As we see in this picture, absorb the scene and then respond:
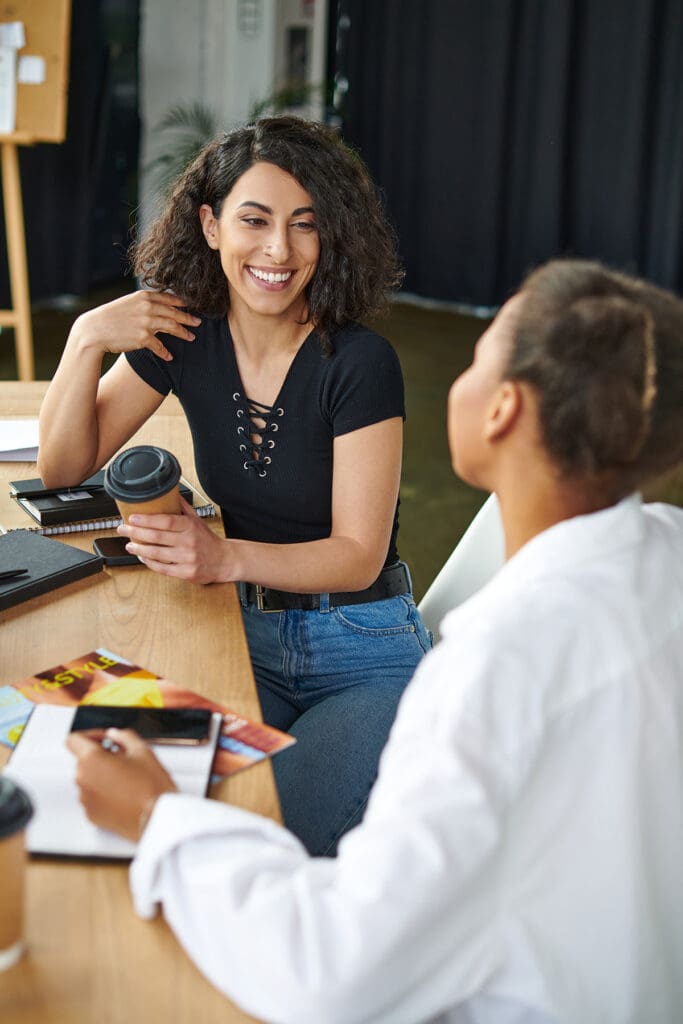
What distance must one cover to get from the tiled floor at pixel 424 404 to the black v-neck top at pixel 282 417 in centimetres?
76

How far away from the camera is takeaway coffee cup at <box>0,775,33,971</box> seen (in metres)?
0.74

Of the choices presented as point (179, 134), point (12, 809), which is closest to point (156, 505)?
point (12, 809)

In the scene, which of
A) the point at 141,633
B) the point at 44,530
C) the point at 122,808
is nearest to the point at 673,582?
the point at 122,808

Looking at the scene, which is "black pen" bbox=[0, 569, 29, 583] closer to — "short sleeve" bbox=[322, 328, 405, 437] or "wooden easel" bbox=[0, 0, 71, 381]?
"short sleeve" bbox=[322, 328, 405, 437]

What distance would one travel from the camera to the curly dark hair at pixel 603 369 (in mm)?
828

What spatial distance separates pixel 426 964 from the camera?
755mm

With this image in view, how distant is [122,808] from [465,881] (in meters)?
0.32

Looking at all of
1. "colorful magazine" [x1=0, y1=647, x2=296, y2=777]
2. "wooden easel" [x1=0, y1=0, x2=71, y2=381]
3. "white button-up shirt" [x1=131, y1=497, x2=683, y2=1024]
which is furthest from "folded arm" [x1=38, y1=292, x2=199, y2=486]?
"wooden easel" [x1=0, y1=0, x2=71, y2=381]

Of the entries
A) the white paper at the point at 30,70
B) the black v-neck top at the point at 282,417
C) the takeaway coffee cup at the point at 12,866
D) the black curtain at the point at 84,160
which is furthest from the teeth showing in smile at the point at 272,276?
the black curtain at the point at 84,160

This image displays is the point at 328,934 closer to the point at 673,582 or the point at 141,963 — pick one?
the point at 141,963

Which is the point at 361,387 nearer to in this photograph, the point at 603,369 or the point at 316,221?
the point at 316,221

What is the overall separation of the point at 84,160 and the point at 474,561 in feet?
19.5

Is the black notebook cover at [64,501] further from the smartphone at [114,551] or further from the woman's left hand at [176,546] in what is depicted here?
the woman's left hand at [176,546]

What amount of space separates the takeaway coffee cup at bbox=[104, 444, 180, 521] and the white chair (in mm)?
445
